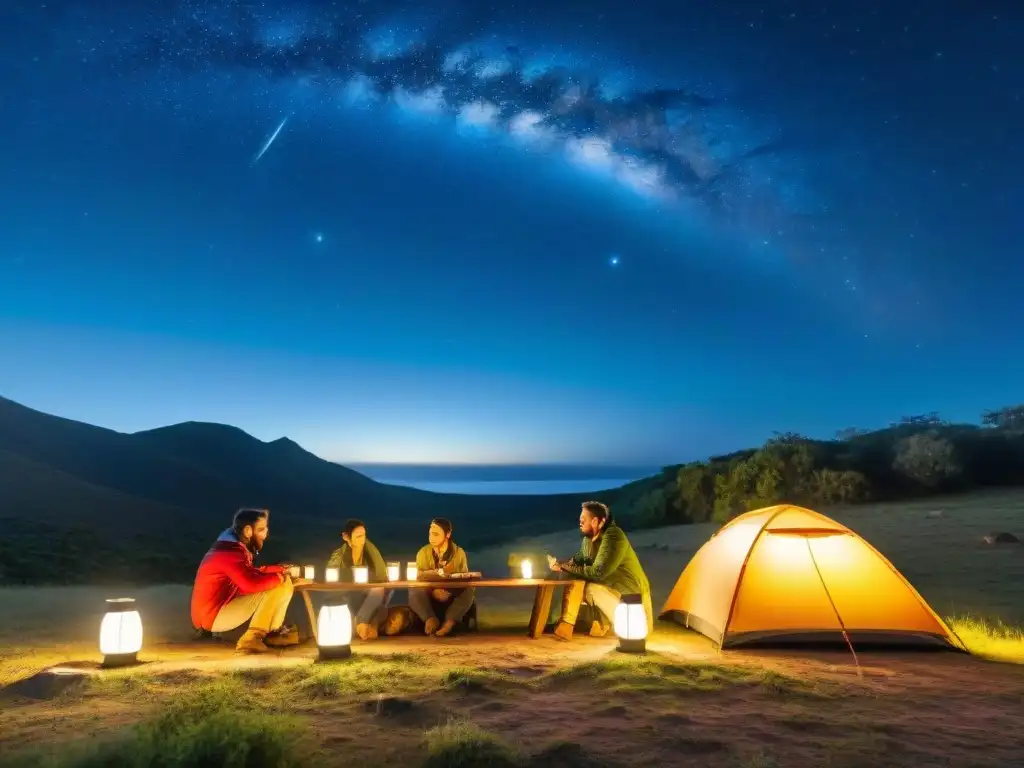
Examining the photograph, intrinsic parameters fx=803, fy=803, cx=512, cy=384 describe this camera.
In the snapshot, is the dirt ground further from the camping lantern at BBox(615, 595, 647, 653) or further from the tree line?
the tree line

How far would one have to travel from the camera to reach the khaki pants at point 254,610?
310 inches

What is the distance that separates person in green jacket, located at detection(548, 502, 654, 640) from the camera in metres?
8.70

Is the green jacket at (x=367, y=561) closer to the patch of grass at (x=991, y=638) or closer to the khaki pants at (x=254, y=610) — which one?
the khaki pants at (x=254, y=610)

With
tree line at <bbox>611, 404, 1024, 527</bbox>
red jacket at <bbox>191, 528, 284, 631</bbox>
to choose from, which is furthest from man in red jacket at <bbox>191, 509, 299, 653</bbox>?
tree line at <bbox>611, 404, 1024, 527</bbox>

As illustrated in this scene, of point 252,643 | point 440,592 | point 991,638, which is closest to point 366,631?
point 440,592

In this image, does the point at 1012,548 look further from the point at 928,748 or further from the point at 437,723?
the point at 437,723

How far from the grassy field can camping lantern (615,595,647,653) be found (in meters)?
0.27

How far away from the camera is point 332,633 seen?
24.0ft

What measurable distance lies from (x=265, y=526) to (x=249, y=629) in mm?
1001

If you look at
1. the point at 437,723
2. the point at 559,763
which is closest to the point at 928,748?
the point at 559,763

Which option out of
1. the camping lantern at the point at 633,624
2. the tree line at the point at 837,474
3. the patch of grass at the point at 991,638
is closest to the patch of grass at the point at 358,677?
the camping lantern at the point at 633,624

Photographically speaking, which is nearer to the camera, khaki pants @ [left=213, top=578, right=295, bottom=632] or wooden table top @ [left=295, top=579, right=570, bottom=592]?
khaki pants @ [left=213, top=578, right=295, bottom=632]

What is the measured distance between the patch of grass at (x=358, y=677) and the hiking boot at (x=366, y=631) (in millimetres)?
1240

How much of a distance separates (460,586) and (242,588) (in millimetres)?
2315
